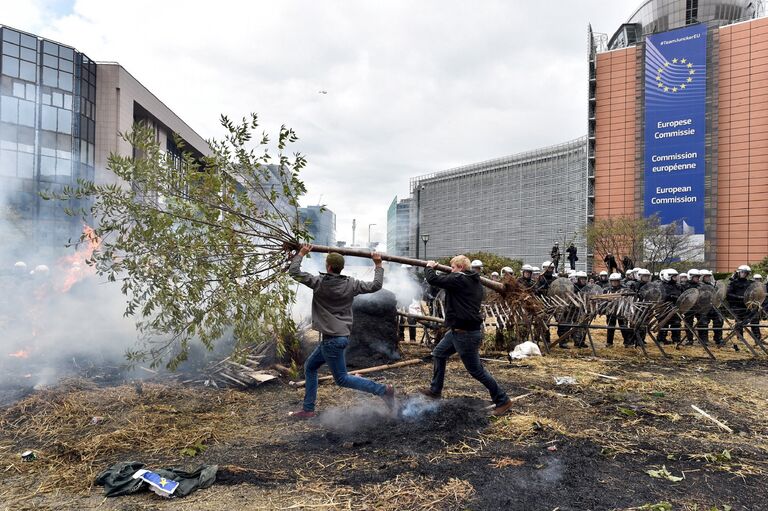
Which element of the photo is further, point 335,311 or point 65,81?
point 65,81

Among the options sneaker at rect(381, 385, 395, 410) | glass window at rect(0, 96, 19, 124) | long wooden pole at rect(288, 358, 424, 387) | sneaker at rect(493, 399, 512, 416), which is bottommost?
long wooden pole at rect(288, 358, 424, 387)

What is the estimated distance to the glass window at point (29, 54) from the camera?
28344 millimetres

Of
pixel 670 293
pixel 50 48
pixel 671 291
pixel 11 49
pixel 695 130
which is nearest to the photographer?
pixel 670 293

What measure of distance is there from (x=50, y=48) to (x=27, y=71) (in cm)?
223

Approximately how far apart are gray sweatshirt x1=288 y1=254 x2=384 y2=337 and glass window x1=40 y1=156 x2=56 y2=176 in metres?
31.7

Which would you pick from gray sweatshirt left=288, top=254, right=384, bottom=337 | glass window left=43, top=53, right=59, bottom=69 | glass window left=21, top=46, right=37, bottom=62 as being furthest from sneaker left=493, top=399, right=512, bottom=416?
glass window left=43, top=53, right=59, bottom=69

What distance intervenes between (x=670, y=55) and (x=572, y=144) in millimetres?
14113

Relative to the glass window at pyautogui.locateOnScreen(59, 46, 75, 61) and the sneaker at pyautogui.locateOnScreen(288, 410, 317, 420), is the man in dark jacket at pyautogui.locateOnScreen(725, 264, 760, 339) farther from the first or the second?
the glass window at pyautogui.locateOnScreen(59, 46, 75, 61)

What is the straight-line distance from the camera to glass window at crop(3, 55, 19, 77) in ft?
89.7

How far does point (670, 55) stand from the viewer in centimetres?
4369

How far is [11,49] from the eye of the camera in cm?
2792

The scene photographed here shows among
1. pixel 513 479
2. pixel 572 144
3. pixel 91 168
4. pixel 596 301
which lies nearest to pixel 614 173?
pixel 572 144

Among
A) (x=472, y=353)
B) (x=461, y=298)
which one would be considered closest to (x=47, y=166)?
(x=461, y=298)

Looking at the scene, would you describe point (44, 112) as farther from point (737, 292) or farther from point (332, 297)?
point (737, 292)
